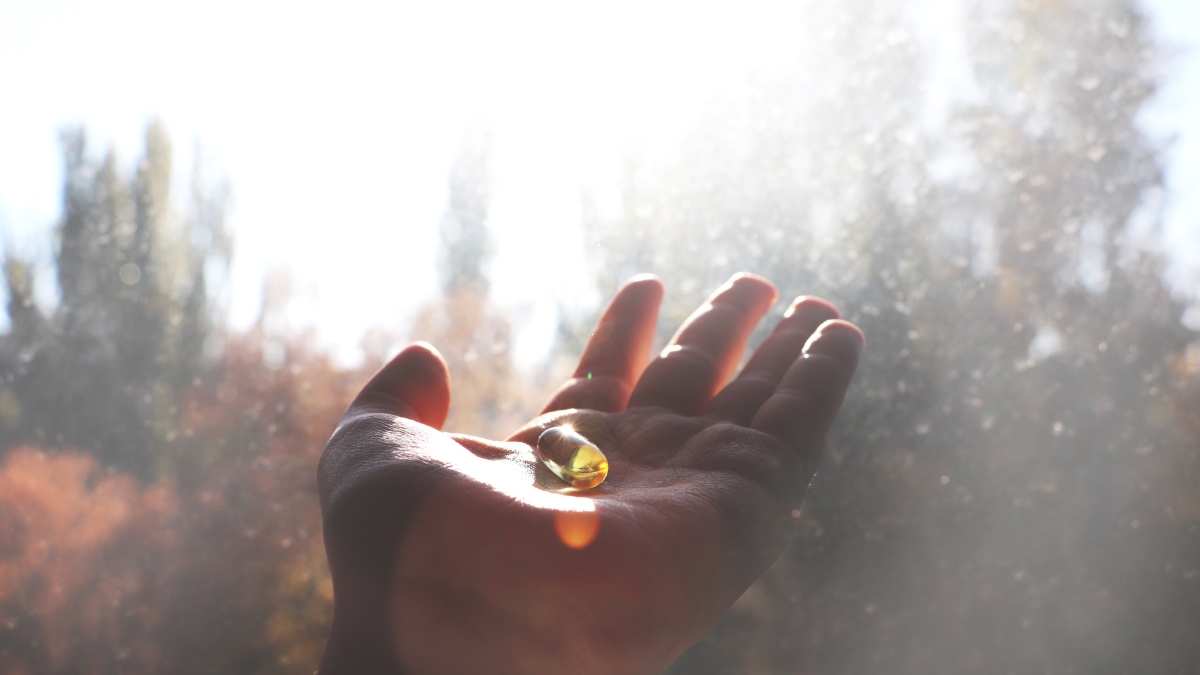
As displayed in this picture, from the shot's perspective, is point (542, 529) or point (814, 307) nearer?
point (542, 529)

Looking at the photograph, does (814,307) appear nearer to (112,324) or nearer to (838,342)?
(838,342)

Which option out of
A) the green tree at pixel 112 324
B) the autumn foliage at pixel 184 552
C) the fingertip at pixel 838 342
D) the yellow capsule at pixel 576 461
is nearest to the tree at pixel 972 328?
the fingertip at pixel 838 342

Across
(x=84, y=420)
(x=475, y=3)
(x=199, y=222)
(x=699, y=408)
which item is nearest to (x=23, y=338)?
(x=84, y=420)

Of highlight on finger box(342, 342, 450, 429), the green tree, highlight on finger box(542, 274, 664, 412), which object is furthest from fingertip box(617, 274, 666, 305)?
the green tree

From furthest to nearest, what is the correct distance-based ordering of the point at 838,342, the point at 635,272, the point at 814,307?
the point at 635,272, the point at 814,307, the point at 838,342

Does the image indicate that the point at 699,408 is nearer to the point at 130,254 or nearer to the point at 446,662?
the point at 446,662

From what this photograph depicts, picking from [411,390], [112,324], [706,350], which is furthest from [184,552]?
[706,350]

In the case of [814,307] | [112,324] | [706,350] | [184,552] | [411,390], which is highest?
[814,307]
